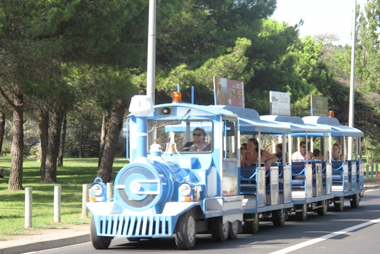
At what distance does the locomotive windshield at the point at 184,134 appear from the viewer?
13.4 m

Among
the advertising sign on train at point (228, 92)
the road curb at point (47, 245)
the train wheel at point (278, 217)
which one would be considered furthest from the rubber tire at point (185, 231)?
the train wheel at point (278, 217)

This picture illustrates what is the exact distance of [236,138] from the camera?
1435 centimetres

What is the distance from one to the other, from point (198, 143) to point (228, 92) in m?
3.44

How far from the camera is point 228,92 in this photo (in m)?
16.7

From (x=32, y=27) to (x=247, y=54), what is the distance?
58.7ft

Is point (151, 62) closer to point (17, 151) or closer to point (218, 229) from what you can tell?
point (218, 229)

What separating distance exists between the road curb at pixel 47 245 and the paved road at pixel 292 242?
0.93ft

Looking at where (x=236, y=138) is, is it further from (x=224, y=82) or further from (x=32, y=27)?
(x=32, y=27)

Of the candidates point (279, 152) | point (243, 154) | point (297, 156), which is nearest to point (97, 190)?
point (243, 154)

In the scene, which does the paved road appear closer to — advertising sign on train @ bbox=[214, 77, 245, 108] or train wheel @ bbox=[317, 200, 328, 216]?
train wheel @ bbox=[317, 200, 328, 216]

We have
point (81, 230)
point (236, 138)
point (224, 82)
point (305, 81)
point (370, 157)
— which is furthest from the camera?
point (370, 157)

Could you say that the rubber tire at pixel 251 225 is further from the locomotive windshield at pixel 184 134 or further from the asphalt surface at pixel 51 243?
the asphalt surface at pixel 51 243

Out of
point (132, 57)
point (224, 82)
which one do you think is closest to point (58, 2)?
point (132, 57)

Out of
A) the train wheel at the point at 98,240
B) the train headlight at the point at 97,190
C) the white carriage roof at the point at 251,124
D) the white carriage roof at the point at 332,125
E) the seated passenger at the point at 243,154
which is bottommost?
the train wheel at the point at 98,240
